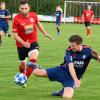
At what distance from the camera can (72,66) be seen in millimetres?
9570

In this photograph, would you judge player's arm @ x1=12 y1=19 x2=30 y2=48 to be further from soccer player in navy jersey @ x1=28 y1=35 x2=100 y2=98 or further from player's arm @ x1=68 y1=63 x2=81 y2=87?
player's arm @ x1=68 y1=63 x2=81 y2=87

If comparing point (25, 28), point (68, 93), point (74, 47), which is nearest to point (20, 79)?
point (68, 93)

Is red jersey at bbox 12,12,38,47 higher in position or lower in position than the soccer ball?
higher

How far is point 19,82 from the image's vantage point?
1044 cm

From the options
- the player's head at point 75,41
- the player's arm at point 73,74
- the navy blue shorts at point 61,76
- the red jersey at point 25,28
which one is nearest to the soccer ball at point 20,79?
the navy blue shorts at point 61,76

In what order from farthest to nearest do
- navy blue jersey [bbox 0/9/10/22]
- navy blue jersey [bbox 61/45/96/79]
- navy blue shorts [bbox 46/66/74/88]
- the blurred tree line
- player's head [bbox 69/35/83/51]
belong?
the blurred tree line
navy blue jersey [bbox 0/9/10/22]
navy blue shorts [bbox 46/66/74/88]
navy blue jersey [bbox 61/45/96/79]
player's head [bbox 69/35/83/51]

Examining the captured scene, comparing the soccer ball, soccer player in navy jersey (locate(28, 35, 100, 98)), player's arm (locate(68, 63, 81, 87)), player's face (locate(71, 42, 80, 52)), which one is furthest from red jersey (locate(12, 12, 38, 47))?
player's arm (locate(68, 63, 81, 87))

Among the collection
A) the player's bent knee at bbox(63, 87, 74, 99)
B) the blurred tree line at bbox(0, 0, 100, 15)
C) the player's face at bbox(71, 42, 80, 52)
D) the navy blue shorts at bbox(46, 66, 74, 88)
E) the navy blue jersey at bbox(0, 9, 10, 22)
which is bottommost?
the blurred tree line at bbox(0, 0, 100, 15)

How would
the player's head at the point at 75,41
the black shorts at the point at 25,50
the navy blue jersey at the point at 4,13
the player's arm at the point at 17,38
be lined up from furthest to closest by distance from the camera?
the navy blue jersey at the point at 4,13
the black shorts at the point at 25,50
the player's arm at the point at 17,38
the player's head at the point at 75,41

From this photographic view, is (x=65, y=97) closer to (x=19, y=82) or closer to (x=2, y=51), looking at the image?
(x=19, y=82)

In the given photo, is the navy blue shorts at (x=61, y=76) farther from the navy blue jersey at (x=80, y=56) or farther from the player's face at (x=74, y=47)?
the player's face at (x=74, y=47)

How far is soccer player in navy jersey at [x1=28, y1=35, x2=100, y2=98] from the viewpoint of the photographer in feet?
31.3

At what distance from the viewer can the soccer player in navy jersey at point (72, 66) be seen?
31.3ft

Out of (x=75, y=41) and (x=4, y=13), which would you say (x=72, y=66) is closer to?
(x=75, y=41)
